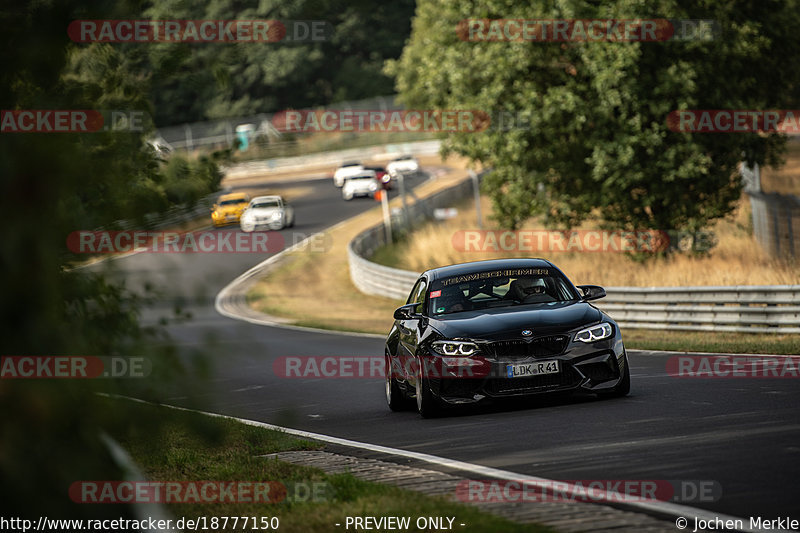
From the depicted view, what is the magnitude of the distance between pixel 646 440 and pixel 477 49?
23.7 meters

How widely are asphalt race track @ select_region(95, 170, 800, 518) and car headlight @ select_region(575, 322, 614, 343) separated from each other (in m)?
0.67

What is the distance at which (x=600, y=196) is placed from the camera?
3111 cm

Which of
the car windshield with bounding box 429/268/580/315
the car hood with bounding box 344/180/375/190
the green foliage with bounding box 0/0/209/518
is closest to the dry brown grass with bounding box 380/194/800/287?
the car windshield with bounding box 429/268/580/315

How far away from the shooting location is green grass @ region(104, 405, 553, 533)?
5.05 metres

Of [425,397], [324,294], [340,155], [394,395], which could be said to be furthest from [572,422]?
[340,155]

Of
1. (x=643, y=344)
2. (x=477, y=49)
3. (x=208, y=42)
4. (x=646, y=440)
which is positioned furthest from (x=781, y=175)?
(x=208, y=42)

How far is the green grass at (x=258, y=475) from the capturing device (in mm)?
5047

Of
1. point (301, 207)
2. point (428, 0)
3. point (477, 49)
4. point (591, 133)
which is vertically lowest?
point (301, 207)

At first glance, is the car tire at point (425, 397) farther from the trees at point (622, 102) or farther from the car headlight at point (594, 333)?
the trees at point (622, 102)

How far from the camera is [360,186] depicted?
210ft

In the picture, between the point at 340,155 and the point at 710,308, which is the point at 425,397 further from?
the point at 340,155

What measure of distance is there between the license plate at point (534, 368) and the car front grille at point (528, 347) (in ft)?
0.30

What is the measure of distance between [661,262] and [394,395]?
62.9ft

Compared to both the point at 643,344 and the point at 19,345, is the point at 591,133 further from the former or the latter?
the point at 19,345
